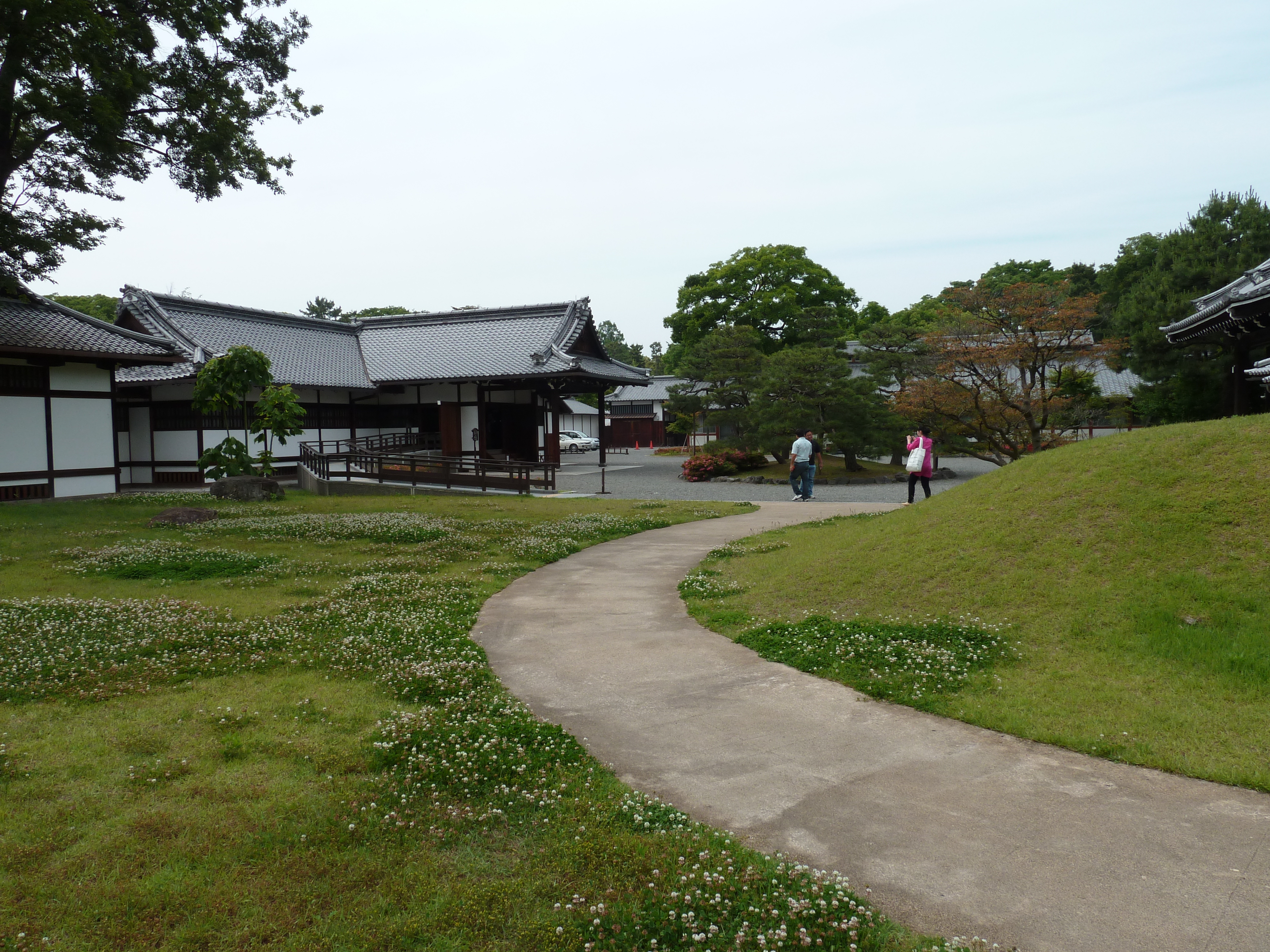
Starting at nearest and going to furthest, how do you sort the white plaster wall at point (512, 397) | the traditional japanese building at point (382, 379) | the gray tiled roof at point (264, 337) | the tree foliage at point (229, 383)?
the tree foliage at point (229, 383) → the traditional japanese building at point (382, 379) → the gray tiled roof at point (264, 337) → the white plaster wall at point (512, 397)

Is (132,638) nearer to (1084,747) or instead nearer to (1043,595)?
(1084,747)

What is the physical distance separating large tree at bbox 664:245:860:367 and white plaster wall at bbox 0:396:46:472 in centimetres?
3352

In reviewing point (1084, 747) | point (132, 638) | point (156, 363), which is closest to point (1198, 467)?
point (1084, 747)

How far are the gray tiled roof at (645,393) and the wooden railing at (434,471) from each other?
40.9m

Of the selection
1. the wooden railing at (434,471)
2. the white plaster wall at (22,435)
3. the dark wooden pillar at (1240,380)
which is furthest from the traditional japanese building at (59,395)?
the dark wooden pillar at (1240,380)

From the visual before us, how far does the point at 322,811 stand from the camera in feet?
14.7

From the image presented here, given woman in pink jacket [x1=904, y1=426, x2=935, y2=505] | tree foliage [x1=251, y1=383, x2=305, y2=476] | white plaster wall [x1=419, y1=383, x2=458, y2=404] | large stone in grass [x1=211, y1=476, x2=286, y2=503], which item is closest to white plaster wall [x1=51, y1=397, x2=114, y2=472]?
large stone in grass [x1=211, y1=476, x2=286, y2=503]

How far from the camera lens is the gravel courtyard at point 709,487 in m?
25.7

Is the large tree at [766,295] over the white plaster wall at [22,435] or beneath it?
over

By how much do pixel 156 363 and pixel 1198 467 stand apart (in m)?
24.9

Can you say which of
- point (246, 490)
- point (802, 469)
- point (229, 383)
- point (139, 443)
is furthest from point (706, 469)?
point (139, 443)

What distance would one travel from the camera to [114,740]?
5.50 m

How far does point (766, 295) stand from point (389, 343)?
2347 cm

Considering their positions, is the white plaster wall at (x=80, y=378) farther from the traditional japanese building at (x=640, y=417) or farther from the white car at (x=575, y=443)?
the traditional japanese building at (x=640, y=417)
